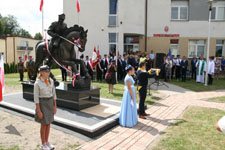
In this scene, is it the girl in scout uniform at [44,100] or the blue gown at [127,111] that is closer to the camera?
the girl in scout uniform at [44,100]

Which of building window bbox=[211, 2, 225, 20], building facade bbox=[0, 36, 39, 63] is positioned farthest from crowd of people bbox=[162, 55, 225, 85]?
building facade bbox=[0, 36, 39, 63]

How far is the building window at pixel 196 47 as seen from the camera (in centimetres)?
1994

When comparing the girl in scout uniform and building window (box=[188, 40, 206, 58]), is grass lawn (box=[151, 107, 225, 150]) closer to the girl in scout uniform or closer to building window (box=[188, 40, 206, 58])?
the girl in scout uniform

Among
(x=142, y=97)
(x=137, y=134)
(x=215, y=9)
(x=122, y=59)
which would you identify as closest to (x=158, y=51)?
(x=122, y=59)

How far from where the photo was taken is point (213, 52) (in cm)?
1952

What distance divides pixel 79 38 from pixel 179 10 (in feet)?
53.4

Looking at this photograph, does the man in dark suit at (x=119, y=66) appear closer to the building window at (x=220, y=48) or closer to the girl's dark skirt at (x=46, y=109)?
the building window at (x=220, y=48)

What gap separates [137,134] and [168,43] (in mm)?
16276

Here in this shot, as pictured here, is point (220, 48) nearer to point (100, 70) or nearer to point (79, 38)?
point (100, 70)

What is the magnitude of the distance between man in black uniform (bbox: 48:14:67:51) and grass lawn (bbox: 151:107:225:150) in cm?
527

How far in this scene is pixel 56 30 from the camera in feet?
24.7

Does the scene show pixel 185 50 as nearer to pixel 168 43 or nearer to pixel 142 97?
pixel 168 43

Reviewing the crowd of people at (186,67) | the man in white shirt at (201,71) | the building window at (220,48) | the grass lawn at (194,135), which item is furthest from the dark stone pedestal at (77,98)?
the building window at (220,48)

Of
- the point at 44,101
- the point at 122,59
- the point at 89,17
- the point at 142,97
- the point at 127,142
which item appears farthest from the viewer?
the point at 89,17
